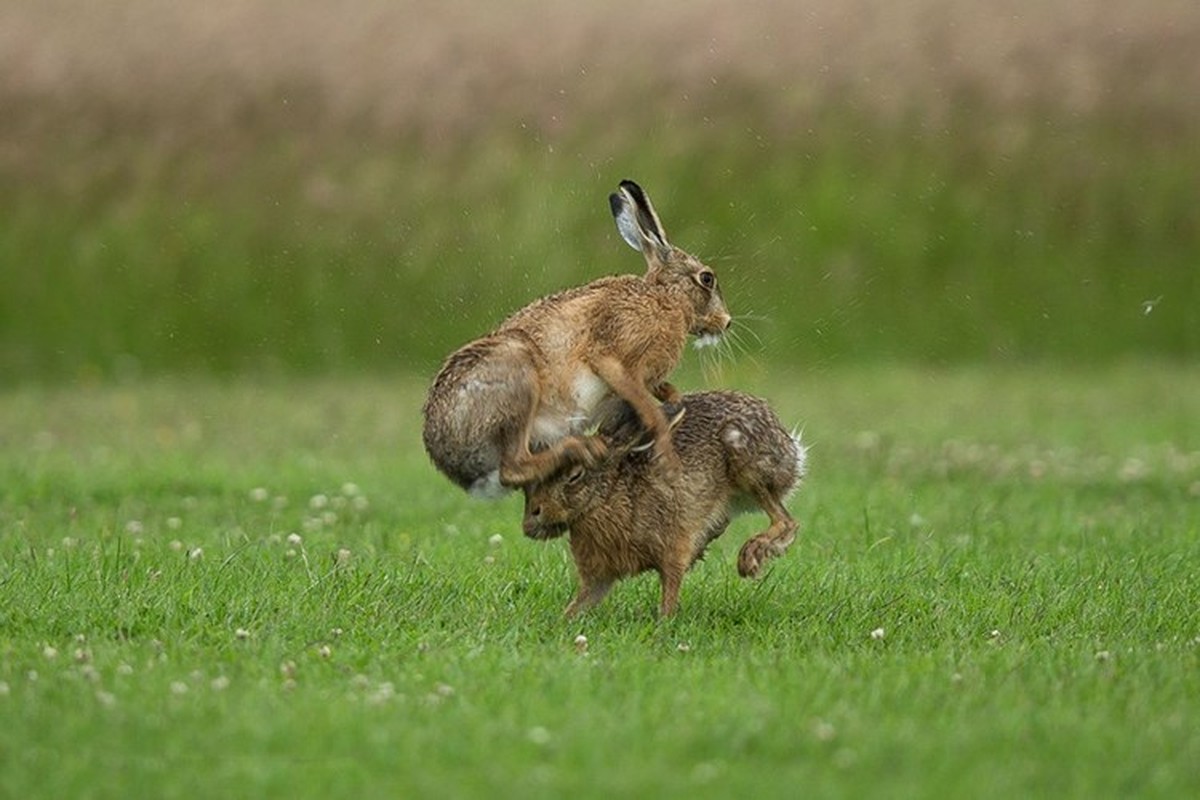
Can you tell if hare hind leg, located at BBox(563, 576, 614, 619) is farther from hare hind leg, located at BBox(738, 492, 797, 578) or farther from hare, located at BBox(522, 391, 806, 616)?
hare hind leg, located at BBox(738, 492, 797, 578)

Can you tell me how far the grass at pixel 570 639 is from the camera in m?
6.01

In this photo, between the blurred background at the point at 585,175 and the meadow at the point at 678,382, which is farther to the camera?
the blurred background at the point at 585,175

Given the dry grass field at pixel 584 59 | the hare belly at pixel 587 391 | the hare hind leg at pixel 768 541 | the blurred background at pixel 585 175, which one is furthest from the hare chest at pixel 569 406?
the dry grass field at pixel 584 59

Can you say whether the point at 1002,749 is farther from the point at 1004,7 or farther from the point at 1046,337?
the point at 1004,7

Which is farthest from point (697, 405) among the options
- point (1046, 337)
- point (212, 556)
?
point (1046, 337)

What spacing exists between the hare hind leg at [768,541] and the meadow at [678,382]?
21cm

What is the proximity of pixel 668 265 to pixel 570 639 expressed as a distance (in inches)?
72.1

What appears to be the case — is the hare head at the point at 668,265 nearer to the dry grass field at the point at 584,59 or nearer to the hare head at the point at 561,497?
the hare head at the point at 561,497

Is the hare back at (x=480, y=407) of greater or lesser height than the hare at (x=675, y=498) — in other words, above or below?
above

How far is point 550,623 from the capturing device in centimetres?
844

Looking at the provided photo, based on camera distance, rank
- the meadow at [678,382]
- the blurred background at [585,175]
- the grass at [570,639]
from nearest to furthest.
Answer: the grass at [570,639] < the meadow at [678,382] < the blurred background at [585,175]

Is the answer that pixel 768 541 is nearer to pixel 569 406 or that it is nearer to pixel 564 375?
pixel 569 406

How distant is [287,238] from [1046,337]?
26.4 ft

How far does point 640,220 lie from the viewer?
9.02 m
